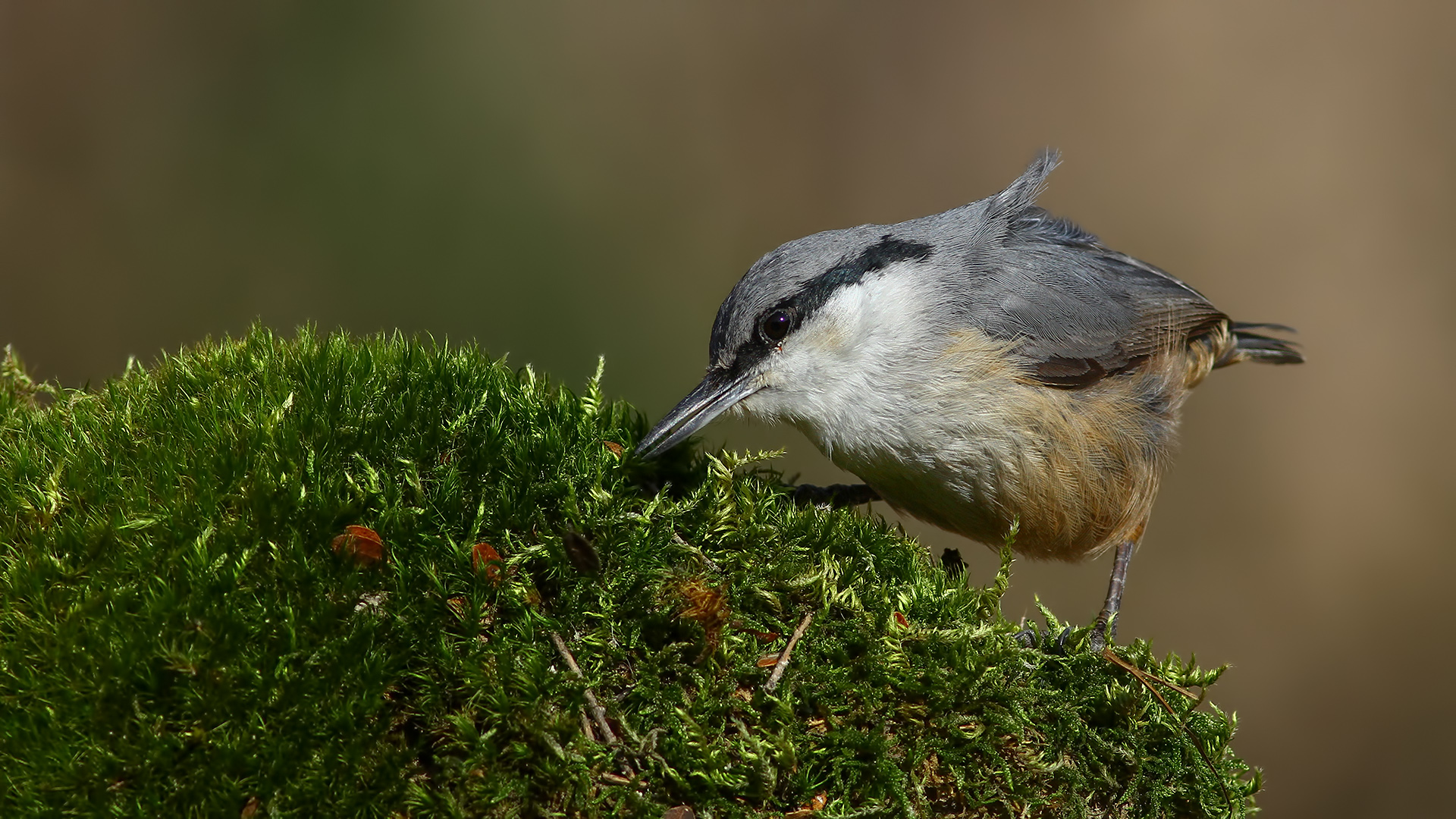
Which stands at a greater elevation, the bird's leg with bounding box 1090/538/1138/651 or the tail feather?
the tail feather

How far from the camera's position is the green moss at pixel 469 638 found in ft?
4.78

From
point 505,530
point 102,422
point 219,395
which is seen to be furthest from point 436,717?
point 102,422

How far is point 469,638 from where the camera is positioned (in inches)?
64.0

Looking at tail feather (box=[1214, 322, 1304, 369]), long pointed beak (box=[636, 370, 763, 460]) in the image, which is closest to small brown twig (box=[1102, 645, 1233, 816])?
long pointed beak (box=[636, 370, 763, 460])

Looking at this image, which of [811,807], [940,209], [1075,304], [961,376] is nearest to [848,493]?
[961,376]

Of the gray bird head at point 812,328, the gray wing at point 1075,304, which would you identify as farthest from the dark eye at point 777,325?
the gray wing at point 1075,304

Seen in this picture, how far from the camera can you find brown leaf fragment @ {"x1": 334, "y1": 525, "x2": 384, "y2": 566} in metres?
1.66

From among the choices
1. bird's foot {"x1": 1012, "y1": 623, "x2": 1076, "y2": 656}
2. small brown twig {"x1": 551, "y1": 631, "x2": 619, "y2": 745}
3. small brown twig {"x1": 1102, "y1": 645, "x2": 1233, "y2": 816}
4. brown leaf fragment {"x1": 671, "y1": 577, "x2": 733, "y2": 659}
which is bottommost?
small brown twig {"x1": 1102, "y1": 645, "x2": 1233, "y2": 816}

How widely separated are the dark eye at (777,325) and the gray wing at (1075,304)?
0.64 meters

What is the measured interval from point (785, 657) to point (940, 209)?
6.27 meters

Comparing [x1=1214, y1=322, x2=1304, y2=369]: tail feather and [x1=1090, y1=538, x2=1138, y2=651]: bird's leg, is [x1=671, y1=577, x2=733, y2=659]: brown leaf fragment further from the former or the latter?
[x1=1214, y1=322, x2=1304, y2=369]: tail feather

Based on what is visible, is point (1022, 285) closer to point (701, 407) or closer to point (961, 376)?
point (961, 376)

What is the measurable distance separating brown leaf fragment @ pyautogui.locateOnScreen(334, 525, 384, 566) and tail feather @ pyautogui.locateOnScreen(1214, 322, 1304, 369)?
409 centimetres

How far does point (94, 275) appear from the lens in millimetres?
6707
